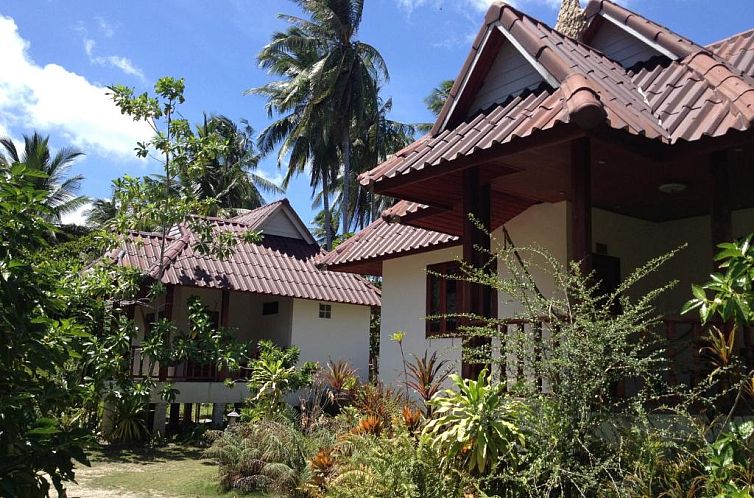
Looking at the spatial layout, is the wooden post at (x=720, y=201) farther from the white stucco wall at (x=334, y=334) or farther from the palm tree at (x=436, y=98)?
the palm tree at (x=436, y=98)

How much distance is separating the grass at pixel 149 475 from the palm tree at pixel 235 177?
907 inches

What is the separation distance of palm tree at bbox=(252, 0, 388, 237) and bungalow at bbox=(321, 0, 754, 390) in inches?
860

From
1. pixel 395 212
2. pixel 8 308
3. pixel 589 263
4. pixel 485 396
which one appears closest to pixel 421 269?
pixel 395 212

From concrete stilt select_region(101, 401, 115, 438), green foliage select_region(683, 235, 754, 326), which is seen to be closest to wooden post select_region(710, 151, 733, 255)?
green foliage select_region(683, 235, 754, 326)

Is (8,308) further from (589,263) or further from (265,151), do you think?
(265,151)

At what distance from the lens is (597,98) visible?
613 cm

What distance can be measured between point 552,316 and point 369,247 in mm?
8027

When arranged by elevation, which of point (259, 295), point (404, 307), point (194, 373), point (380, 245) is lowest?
point (194, 373)

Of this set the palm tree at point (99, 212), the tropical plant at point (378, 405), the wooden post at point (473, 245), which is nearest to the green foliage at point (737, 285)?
the wooden post at point (473, 245)

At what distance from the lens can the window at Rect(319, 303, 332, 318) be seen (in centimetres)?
2030

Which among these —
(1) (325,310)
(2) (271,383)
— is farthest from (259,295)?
(2) (271,383)

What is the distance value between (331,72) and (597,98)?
26687mm

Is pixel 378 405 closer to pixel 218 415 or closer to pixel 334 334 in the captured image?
pixel 218 415

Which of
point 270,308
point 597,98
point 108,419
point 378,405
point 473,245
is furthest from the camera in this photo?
point 270,308
